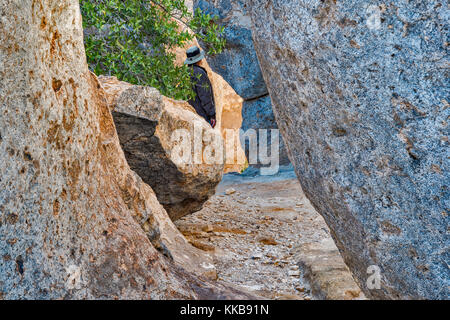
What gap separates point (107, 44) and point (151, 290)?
3.49 meters

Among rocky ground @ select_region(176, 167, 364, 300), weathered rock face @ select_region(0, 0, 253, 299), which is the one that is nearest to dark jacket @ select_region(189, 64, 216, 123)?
rocky ground @ select_region(176, 167, 364, 300)

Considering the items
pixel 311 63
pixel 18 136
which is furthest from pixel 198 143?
pixel 18 136

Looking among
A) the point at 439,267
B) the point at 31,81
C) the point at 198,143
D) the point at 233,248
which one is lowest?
the point at 233,248

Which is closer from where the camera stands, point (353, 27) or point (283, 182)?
point (353, 27)

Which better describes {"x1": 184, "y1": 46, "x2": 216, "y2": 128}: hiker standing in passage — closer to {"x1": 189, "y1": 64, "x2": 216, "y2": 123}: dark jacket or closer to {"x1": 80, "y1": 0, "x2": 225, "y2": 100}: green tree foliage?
{"x1": 189, "y1": 64, "x2": 216, "y2": 123}: dark jacket

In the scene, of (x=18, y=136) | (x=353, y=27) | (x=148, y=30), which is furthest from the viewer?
(x=148, y=30)

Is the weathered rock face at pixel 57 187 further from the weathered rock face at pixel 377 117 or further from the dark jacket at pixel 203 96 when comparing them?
the dark jacket at pixel 203 96

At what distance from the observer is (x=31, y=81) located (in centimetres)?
156

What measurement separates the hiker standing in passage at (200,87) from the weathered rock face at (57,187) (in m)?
4.24

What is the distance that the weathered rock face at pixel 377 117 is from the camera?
5.26ft

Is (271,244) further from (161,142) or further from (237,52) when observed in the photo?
(237,52)

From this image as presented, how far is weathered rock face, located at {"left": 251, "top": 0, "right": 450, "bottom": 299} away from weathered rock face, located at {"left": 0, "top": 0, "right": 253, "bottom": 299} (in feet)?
2.89

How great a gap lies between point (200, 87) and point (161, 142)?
2396 mm
